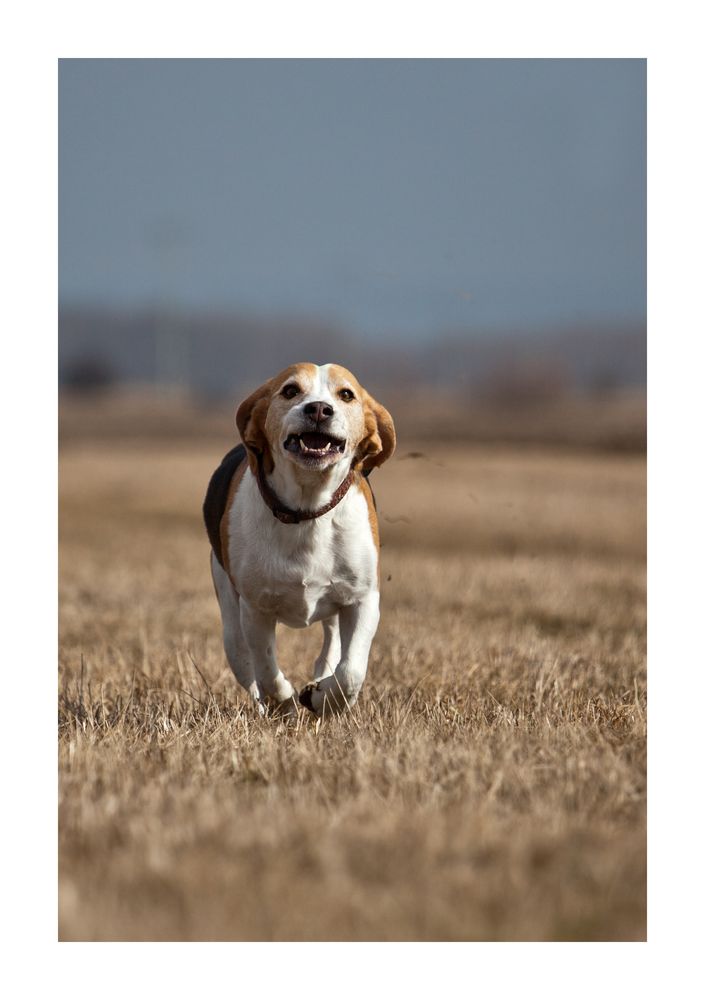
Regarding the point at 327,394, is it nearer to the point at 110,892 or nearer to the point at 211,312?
the point at 110,892

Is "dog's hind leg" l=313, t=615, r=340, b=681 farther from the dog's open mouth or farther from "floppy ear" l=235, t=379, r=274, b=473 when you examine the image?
the dog's open mouth

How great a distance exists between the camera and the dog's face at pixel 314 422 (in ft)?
15.4

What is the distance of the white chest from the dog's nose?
0.54 meters

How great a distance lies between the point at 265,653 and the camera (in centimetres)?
539

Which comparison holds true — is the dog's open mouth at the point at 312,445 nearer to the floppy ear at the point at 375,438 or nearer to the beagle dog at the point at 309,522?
the beagle dog at the point at 309,522

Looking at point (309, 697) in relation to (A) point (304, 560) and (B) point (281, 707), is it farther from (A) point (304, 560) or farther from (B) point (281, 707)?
(A) point (304, 560)

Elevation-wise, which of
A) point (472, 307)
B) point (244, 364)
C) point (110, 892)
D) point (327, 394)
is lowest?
point (110, 892)

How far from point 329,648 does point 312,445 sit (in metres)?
1.47

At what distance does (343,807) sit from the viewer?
3.80 metres

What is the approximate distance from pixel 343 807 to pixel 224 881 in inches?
23.1

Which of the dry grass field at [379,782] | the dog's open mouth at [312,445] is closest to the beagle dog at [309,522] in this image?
the dog's open mouth at [312,445]

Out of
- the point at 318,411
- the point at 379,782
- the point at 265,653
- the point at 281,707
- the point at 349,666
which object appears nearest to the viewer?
the point at 379,782

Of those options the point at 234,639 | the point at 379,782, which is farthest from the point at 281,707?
the point at 379,782

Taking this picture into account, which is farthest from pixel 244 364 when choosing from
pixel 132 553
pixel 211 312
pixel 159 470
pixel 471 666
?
pixel 471 666
